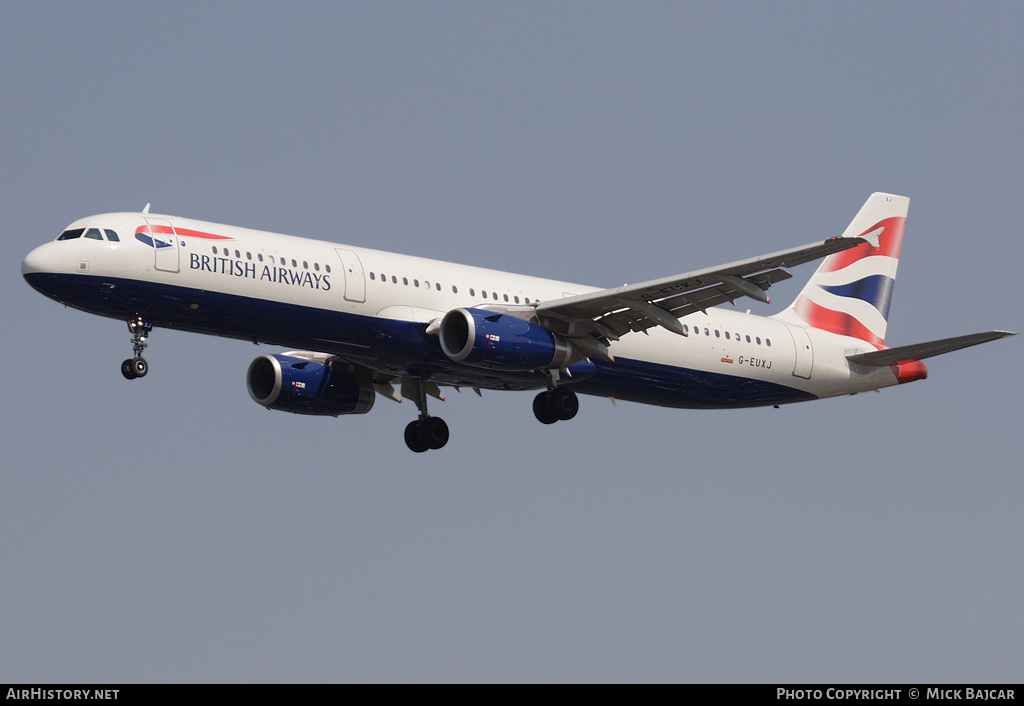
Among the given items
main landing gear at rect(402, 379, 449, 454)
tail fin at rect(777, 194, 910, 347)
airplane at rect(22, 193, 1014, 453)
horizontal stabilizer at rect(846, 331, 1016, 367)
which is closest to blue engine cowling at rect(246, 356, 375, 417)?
airplane at rect(22, 193, 1014, 453)

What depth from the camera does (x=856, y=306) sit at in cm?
4800

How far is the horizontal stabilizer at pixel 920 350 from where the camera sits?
126 feet

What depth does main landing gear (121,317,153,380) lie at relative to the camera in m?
36.2

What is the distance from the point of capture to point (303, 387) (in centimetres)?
4331

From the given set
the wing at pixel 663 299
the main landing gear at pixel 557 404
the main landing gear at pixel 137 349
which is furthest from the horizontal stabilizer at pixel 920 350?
the main landing gear at pixel 137 349

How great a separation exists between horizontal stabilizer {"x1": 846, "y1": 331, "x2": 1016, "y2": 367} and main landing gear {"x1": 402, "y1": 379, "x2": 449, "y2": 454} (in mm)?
13188

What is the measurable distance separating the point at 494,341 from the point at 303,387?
837 cm

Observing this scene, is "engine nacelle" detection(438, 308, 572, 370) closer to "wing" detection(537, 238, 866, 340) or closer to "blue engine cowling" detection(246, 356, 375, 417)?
"wing" detection(537, 238, 866, 340)

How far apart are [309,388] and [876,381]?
18.0m

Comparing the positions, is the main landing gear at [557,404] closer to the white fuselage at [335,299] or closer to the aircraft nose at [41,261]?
the white fuselage at [335,299]
